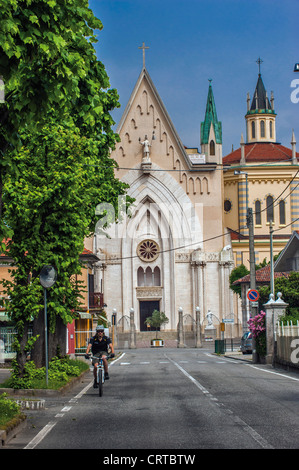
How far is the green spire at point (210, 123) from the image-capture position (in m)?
78.8

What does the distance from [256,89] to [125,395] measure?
247ft

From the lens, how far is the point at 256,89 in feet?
297

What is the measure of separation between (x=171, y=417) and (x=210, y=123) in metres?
67.7

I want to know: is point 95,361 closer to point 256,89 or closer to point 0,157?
point 0,157

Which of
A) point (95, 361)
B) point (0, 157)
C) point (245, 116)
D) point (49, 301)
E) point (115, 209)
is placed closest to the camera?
point (0, 157)

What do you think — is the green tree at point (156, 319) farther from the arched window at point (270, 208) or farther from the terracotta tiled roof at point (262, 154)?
the terracotta tiled roof at point (262, 154)

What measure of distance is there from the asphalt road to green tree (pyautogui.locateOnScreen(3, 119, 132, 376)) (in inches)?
88.8

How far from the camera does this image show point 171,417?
13.7 meters

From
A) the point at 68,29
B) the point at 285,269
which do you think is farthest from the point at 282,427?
the point at 285,269

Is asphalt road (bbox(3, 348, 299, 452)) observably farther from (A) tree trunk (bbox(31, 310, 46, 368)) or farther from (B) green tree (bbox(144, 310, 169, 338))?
(B) green tree (bbox(144, 310, 169, 338))

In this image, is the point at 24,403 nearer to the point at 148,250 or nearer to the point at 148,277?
the point at 148,250

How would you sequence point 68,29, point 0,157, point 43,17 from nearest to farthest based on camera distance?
point 43,17, point 68,29, point 0,157

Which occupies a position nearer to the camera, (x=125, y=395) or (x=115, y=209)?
(x=125, y=395)

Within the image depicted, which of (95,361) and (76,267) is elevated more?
(76,267)
